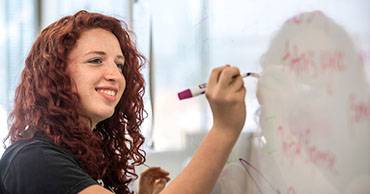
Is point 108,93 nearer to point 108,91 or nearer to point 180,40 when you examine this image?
point 108,91

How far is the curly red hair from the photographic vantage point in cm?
87

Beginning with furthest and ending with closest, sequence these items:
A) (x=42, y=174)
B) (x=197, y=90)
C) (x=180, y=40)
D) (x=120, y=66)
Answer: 1. (x=180, y=40)
2. (x=120, y=66)
3. (x=197, y=90)
4. (x=42, y=174)

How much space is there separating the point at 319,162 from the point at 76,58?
0.45 meters

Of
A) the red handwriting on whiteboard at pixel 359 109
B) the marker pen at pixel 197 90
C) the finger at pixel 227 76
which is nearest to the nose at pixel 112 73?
the marker pen at pixel 197 90

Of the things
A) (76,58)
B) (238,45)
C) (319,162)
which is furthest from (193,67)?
(319,162)

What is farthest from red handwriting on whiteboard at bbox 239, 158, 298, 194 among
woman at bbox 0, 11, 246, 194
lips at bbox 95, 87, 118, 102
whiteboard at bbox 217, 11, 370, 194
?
lips at bbox 95, 87, 118, 102

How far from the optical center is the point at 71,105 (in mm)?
864

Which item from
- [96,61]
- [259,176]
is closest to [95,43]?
[96,61]

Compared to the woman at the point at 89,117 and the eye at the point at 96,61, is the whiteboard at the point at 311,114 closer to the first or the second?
the woman at the point at 89,117

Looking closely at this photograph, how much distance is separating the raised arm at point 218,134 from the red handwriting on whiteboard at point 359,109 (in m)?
0.16

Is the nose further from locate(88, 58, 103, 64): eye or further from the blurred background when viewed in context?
the blurred background

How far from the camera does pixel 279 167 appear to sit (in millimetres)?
836

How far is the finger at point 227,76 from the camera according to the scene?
0.75 metres

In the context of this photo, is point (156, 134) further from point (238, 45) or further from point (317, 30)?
point (317, 30)
